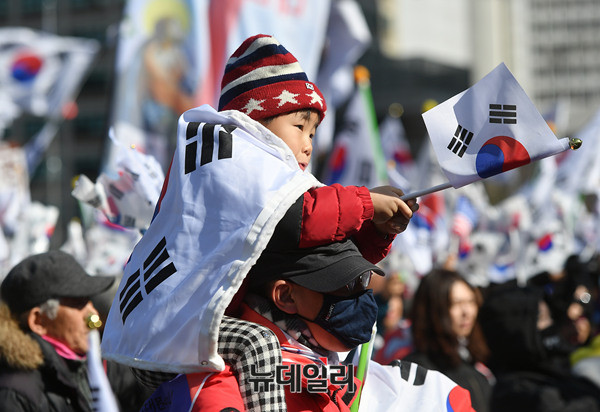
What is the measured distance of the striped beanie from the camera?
2635 millimetres

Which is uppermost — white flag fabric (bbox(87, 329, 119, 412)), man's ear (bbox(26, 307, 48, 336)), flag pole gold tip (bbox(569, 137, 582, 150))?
flag pole gold tip (bbox(569, 137, 582, 150))

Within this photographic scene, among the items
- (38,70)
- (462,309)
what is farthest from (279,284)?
(38,70)

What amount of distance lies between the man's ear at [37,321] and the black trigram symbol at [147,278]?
151 cm

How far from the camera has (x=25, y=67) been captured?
44.6 ft

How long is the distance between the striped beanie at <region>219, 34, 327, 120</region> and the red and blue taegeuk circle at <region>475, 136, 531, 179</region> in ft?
1.50

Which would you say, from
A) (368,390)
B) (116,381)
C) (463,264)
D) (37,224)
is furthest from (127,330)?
(463,264)

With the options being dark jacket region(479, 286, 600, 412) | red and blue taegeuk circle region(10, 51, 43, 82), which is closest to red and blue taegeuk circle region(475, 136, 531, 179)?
dark jacket region(479, 286, 600, 412)

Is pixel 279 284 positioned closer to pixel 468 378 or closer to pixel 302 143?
pixel 302 143

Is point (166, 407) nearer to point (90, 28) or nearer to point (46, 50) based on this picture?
point (46, 50)

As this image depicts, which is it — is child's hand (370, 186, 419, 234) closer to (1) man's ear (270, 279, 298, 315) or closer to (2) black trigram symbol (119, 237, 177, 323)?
(1) man's ear (270, 279, 298, 315)

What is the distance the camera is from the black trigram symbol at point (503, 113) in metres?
2.45

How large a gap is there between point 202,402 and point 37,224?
645cm

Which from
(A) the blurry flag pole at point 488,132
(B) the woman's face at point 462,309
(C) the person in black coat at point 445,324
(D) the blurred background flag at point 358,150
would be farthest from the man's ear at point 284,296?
(D) the blurred background flag at point 358,150

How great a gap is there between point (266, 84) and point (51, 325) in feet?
5.82
